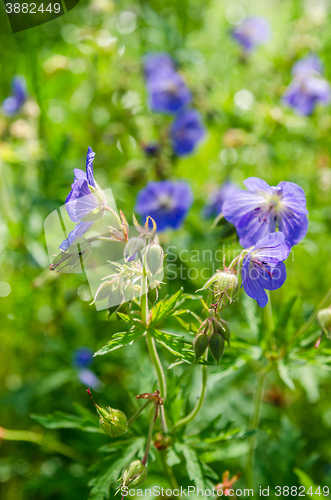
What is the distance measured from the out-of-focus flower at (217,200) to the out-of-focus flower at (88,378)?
3.52 ft

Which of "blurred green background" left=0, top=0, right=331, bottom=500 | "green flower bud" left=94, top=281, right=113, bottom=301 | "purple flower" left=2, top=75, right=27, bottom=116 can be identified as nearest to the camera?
"green flower bud" left=94, top=281, right=113, bottom=301

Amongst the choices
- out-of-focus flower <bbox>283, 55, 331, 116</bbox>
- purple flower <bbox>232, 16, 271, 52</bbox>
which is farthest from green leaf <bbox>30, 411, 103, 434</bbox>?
purple flower <bbox>232, 16, 271, 52</bbox>

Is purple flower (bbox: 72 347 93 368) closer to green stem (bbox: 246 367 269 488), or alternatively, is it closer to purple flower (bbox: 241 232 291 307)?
green stem (bbox: 246 367 269 488)

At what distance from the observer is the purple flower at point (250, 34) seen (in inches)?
113

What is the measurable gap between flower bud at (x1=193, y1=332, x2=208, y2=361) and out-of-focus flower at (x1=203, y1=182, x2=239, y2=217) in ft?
4.54

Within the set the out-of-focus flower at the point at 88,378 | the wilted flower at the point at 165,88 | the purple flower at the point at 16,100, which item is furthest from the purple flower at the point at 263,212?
the purple flower at the point at 16,100

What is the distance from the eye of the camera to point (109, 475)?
1156 mm

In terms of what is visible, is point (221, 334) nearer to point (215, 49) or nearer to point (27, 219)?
point (27, 219)

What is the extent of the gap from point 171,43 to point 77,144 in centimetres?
94

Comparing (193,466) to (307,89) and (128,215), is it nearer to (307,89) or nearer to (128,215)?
(128,215)

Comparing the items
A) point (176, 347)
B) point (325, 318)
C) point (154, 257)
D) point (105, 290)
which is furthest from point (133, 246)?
point (325, 318)

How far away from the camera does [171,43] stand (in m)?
2.83

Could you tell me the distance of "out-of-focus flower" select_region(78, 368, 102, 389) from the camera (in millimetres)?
2027

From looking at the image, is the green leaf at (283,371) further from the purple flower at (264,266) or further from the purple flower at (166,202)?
the purple flower at (166,202)
